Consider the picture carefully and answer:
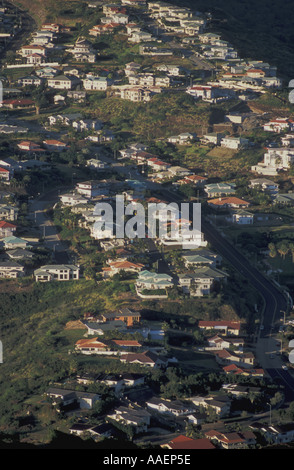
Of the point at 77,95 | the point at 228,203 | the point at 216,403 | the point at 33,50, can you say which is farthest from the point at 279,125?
the point at 216,403

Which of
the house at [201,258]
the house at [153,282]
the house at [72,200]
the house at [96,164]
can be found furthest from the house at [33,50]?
the house at [153,282]

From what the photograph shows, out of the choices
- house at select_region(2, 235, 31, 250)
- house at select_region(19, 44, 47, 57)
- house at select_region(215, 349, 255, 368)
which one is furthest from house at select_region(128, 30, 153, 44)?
house at select_region(215, 349, 255, 368)

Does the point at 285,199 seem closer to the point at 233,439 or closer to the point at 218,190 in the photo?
the point at 218,190

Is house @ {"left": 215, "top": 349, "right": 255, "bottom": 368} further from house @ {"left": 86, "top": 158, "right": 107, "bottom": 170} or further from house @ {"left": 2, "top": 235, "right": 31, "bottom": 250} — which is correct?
house @ {"left": 86, "top": 158, "right": 107, "bottom": 170}

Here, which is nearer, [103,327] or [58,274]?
[103,327]

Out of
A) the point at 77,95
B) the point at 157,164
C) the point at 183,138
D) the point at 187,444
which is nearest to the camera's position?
the point at 187,444
